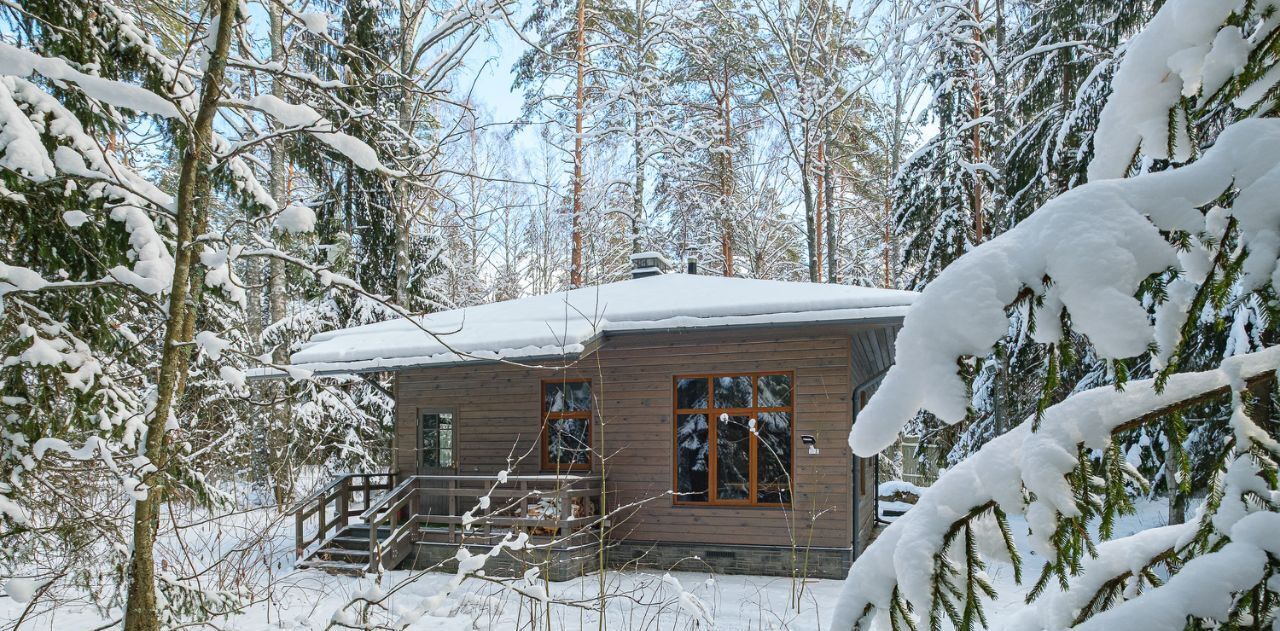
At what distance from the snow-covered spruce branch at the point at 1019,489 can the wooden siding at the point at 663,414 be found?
265 inches

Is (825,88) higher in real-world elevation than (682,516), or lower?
higher

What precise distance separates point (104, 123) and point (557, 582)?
250 inches

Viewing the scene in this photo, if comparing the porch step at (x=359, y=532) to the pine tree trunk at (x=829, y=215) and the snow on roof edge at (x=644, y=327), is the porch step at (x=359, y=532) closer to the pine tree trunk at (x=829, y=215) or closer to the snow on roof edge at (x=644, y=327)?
the snow on roof edge at (x=644, y=327)

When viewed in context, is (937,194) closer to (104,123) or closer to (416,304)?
(416,304)

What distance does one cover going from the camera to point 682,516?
9.62 metres

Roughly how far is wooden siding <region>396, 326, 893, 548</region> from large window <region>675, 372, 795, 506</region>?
150 millimetres

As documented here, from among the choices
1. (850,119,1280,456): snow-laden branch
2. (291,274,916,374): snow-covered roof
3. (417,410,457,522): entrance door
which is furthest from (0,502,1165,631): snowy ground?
(850,119,1280,456): snow-laden branch

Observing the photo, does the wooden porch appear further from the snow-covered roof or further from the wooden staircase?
the snow-covered roof

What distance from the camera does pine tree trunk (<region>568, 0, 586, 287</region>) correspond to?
1858 cm

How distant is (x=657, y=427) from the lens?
982cm

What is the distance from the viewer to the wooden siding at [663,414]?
29.8 feet

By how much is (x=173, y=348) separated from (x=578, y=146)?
16.6 metres

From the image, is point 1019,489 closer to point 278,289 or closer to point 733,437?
point 733,437

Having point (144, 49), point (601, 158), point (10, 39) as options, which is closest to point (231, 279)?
point (144, 49)
